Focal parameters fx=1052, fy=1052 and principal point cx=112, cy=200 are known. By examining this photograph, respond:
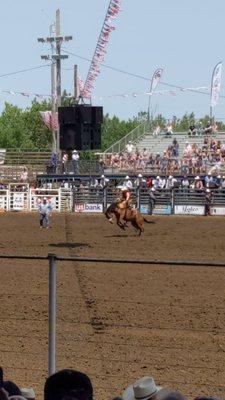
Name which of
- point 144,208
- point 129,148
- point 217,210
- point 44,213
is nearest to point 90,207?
point 144,208

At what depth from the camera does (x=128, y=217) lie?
3425cm

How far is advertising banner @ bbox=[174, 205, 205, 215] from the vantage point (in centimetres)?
4566

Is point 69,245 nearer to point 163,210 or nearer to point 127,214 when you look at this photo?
point 127,214

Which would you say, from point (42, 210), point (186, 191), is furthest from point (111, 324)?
point (186, 191)

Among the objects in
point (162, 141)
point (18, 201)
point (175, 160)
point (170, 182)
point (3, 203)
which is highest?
point (162, 141)

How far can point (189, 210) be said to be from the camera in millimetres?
45781

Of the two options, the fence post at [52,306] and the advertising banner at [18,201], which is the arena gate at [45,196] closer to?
the advertising banner at [18,201]

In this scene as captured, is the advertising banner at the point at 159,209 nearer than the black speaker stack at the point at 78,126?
No

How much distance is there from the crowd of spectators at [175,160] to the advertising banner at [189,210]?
6.30 m

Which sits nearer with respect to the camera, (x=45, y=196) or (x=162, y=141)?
(x=45, y=196)

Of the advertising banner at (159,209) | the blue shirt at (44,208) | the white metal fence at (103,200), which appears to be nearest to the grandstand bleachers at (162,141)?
the white metal fence at (103,200)

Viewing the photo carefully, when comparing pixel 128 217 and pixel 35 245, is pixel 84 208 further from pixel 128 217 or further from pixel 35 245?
pixel 35 245

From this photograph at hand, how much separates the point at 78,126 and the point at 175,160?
29.2 m

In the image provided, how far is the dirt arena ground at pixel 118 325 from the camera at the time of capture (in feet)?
35.7
